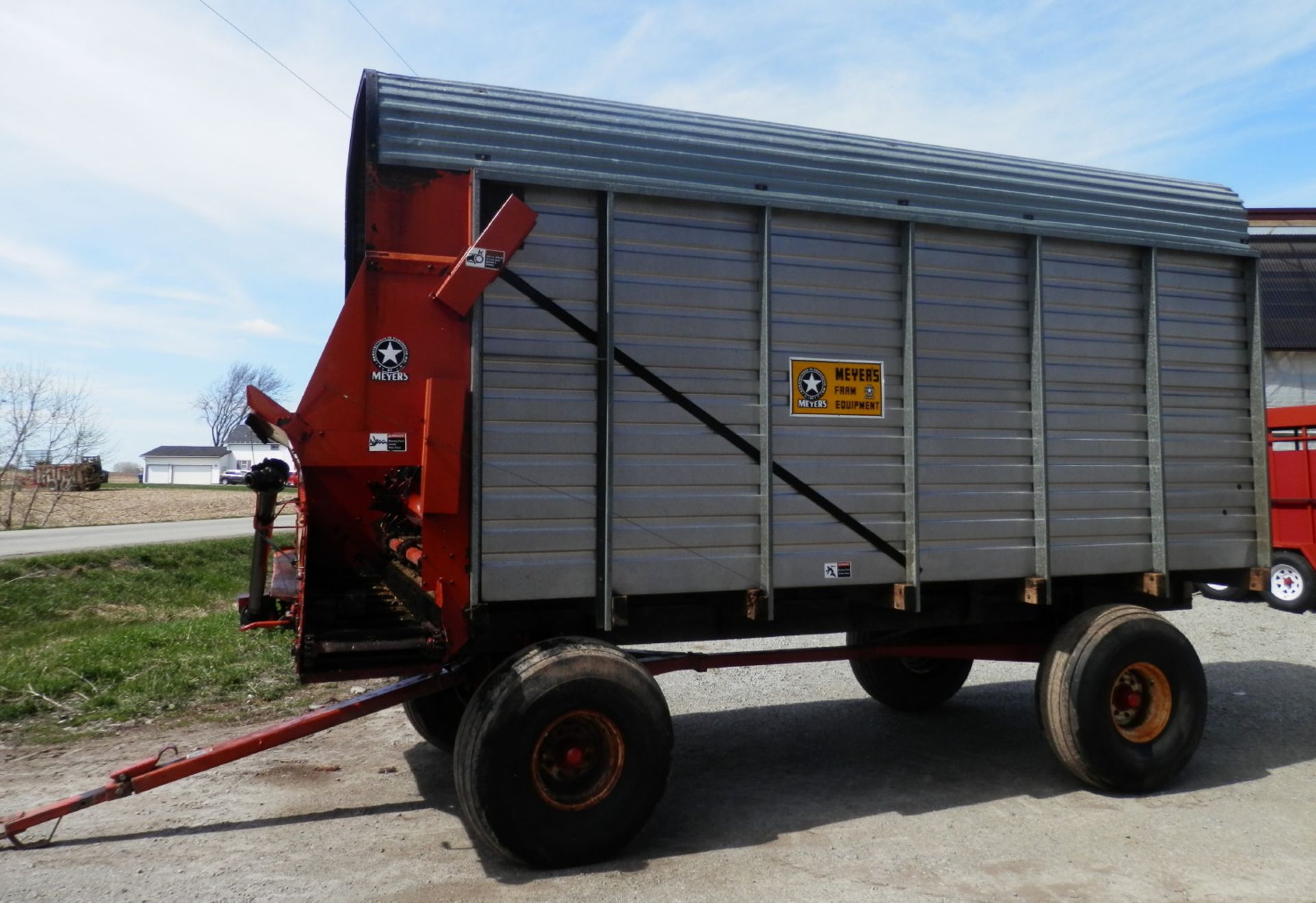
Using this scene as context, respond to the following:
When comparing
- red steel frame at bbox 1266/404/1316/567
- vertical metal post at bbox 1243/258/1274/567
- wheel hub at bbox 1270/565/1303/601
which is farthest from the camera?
wheel hub at bbox 1270/565/1303/601

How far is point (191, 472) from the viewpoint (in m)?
85.3

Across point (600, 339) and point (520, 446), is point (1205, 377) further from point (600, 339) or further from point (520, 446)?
point (520, 446)

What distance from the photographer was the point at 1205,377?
6.18m

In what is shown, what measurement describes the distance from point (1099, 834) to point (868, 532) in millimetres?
1937

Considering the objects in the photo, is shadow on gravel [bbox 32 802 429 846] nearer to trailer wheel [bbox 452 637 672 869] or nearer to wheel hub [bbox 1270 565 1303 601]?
trailer wheel [bbox 452 637 672 869]

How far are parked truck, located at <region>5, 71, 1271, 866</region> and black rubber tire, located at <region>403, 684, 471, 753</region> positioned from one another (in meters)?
0.03

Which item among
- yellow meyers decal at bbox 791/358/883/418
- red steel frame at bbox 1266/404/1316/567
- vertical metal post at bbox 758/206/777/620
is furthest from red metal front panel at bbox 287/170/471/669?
red steel frame at bbox 1266/404/1316/567

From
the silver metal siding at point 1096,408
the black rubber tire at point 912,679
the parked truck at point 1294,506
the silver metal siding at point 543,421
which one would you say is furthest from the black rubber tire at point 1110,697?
the parked truck at point 1294,506

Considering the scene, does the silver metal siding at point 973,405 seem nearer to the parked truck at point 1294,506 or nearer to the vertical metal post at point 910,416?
the vertical metal post at point 910,416

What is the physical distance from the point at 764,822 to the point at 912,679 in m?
2.75

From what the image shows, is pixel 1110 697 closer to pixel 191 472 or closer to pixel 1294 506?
pixel 1294 506

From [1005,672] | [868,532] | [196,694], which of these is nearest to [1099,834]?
[868,532]

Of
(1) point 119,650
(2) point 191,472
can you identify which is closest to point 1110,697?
(1) point 119,650

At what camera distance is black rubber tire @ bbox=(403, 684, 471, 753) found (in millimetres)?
6023
